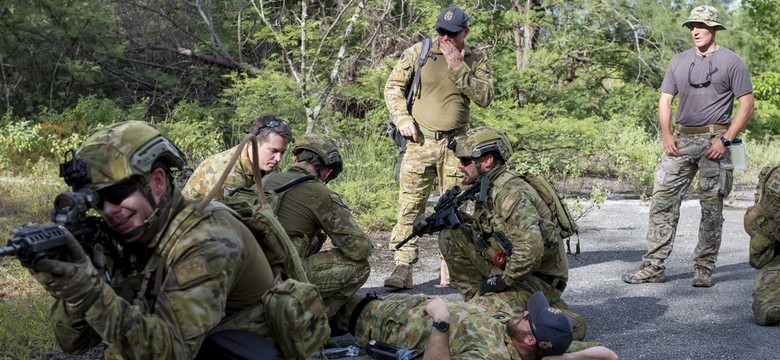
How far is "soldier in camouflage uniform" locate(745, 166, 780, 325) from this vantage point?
252 inches

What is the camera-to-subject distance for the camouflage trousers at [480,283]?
5.80 metres

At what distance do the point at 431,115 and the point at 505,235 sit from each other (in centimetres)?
188

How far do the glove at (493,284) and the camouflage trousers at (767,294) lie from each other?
73.9 inches

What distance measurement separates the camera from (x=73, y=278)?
2.78 meters

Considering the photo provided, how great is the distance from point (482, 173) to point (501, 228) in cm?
36

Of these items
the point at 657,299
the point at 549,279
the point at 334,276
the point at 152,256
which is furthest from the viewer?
the point at 657,299

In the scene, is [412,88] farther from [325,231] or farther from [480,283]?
[325,231]

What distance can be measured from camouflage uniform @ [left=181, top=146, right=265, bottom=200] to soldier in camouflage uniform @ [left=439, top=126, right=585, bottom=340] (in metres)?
1.31

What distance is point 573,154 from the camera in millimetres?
11836

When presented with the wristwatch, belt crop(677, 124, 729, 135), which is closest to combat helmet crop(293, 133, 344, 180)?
the wristwatch

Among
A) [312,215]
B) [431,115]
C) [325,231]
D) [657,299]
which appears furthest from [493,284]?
[431,115]

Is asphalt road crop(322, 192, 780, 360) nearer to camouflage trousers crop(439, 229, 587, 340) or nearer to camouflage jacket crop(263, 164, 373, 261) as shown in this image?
camouflage trousers crop(439, 229, 587, 340)

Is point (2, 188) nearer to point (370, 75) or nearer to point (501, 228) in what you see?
point (370, 75)

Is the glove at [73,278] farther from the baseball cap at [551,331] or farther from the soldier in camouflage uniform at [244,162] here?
the soldier in camouflage uniform at [244,162]
